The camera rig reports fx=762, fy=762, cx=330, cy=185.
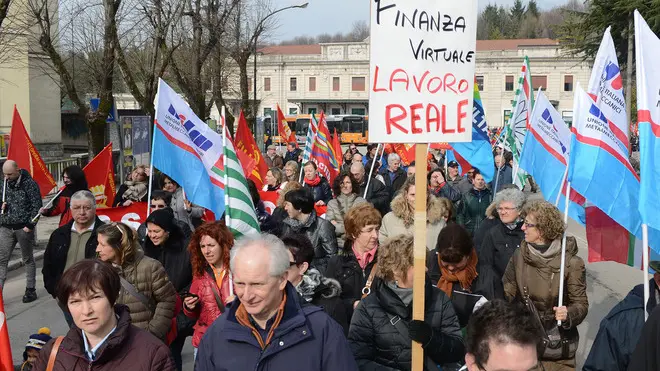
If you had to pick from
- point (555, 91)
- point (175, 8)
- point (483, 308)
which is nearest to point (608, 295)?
point (483, 308)

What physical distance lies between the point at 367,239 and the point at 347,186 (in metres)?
3.78

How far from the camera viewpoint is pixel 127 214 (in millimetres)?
8594

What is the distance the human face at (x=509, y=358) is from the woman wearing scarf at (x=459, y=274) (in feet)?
6.37

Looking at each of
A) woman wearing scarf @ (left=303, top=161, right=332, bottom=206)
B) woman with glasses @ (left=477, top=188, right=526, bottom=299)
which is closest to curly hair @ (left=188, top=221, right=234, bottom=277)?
woman with glasses @ (left=477, top=188, right=526, bottom=299)

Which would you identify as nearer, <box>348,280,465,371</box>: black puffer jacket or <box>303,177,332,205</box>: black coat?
<box>348,280,465,371</box>: black puffer jacket

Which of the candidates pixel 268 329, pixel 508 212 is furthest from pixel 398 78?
pixel 508 212

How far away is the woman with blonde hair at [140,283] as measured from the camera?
14.7 feet

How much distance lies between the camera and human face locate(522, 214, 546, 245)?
487 cm

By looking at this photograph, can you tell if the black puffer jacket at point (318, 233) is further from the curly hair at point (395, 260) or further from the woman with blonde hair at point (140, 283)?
the curly hair at point (395, 260)

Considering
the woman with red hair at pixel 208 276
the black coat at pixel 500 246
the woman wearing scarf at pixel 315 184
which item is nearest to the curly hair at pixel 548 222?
the black coat at pixel 500 246

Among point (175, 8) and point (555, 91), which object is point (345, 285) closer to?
point (175, 8)

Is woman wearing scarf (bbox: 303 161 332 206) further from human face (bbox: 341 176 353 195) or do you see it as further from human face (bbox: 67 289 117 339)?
human face (bbox: 67 289 117 339)

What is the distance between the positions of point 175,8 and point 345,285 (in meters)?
19.2

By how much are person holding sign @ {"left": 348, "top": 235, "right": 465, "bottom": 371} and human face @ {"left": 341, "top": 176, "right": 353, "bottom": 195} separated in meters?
5.15
